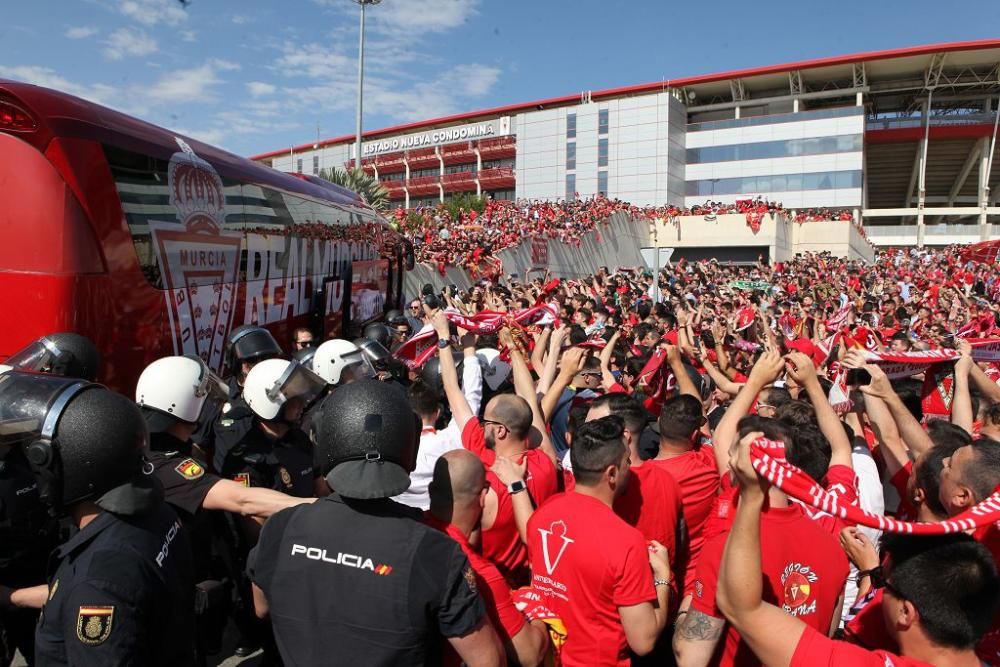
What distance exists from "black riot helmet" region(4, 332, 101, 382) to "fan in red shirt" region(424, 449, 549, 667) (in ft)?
9.46

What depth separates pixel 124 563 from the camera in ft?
6.20

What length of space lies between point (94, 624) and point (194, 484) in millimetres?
1008

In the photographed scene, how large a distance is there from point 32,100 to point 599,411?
15.4ft

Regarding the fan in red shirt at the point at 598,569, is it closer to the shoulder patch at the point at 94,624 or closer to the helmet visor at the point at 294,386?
the shoulder patch at the point at 94,624

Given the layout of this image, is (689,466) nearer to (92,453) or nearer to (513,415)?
(513,415)

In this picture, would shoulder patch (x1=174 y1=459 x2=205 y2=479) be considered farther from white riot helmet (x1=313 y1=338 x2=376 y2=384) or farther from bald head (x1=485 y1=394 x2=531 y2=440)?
white riot helmet (x1=313 y1=338 x2=376 y2=384)

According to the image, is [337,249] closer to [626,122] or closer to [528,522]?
[528,522]

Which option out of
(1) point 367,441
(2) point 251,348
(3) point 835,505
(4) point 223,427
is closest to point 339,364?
(2) point 251,348

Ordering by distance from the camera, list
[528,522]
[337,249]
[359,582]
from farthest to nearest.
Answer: [337,249], [528,522], [359,582]

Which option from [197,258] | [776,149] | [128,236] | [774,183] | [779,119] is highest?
[779,119]

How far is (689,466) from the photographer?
3.53 metres

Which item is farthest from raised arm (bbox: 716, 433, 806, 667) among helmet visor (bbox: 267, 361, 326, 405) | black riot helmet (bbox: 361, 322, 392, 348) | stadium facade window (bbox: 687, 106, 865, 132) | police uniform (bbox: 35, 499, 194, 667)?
stadium facade window (bbox: 687, 106, 865, 132)

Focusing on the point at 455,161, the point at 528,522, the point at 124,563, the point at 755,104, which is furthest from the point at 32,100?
the point at 455,161

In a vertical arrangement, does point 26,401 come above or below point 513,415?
above
